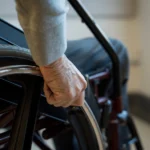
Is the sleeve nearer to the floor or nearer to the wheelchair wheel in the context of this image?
the wheelchair wheel

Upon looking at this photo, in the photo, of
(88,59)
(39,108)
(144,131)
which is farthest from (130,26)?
(39,108)

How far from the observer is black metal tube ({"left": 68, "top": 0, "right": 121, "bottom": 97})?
1.14m

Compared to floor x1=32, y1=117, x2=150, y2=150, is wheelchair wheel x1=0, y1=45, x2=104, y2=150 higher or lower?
higher

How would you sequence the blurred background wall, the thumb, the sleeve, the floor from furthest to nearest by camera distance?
the blurred background wall → the floor → the thumb → the sleeve

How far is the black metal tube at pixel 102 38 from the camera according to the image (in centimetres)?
114

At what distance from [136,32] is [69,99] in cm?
169

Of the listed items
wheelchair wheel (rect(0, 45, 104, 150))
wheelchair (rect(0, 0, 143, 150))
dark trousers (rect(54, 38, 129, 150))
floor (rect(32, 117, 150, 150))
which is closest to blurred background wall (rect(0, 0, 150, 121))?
floor (rect(32, 117, 150, 150))

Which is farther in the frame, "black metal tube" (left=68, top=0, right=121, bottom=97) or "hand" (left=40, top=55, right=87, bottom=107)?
"black metal tube" (left=68, top=0, right=121, bottom=97)

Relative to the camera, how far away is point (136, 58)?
238 cm

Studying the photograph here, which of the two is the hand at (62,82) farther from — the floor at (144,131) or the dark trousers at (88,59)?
the floor at (144,131)

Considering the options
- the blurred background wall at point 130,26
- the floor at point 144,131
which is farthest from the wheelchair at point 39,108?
the blurred background wall at point 130,26

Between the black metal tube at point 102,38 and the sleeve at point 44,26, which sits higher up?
the sleeve at point 44,26

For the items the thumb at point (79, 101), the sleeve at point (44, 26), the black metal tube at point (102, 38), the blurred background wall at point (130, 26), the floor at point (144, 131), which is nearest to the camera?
the sleeve at point (44, 26)

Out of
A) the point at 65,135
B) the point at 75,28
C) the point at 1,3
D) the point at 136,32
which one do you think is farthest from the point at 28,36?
the point at 136,32
